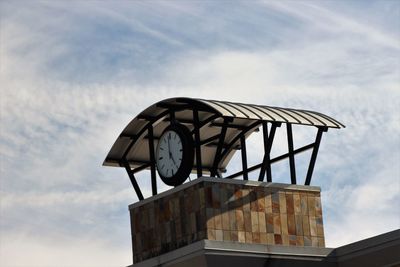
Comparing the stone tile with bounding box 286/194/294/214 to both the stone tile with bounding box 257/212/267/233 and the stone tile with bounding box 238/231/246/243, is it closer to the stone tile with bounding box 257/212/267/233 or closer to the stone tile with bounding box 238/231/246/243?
the stone tile with bounding box 257/212/267/233

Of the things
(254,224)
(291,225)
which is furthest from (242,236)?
(291,225)

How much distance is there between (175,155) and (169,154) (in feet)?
1.30

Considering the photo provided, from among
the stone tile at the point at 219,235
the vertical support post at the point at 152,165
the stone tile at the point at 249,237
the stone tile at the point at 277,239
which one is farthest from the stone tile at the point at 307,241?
the vertical support post at the point at 152,165

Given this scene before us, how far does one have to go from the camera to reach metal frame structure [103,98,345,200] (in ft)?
158

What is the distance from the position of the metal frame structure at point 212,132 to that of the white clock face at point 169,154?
34cm

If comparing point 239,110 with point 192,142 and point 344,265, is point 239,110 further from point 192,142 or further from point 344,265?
point 344,265

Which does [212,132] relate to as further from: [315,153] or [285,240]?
[285,240]

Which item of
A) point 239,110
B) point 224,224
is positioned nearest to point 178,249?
point 224,224

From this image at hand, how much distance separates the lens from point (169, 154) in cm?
4928

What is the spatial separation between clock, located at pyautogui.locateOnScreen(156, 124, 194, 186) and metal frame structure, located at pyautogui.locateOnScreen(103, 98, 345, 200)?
25 cm

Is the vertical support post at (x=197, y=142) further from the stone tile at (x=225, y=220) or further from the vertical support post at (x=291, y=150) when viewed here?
the vertical support post at (x=291, y=150)

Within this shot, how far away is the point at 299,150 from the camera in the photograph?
4950cm

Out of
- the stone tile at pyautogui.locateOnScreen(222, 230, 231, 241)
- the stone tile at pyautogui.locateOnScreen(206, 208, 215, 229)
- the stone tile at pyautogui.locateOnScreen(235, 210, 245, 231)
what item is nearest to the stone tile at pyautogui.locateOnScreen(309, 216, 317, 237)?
the stone tile at pyautogui.locateOnScreen(235, 210, 245, 231)

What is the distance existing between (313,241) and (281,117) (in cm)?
395
